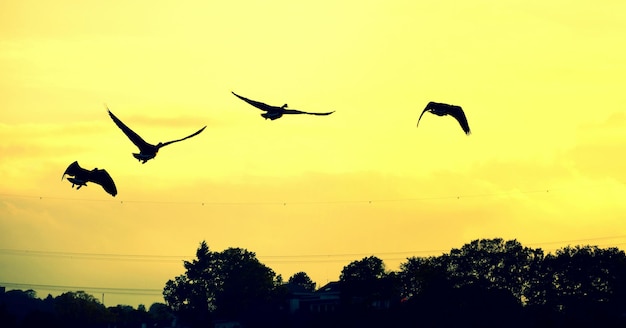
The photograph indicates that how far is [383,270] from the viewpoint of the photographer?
190625mm

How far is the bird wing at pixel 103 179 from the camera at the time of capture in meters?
88.1

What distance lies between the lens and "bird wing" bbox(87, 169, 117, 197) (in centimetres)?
8806

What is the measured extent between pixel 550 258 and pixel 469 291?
1502 inches

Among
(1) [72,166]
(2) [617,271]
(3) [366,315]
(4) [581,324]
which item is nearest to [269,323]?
(3) [366,315]

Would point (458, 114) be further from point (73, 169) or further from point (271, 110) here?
point (73, 169)

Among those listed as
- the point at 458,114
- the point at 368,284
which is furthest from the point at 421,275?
the point at 458,114

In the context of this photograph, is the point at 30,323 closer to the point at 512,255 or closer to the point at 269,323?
the point at 269,323

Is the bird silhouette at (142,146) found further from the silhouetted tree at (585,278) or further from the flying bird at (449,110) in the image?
the silhouetted tree at (585,278)

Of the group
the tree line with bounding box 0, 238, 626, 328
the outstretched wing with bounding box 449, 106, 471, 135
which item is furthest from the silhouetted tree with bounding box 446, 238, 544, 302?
the outstretched wing with bounding box 449, 106, 471, 135

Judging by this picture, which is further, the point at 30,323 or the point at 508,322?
the point at 30,323

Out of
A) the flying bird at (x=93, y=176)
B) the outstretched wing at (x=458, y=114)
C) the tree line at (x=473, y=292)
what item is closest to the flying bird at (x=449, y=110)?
the outstretched wing at (x=458, y=114)

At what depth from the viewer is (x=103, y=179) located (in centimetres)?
8875

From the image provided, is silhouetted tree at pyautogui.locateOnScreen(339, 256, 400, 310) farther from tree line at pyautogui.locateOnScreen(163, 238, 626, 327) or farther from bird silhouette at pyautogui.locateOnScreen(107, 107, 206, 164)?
bird silhouette at pyautogui.locateOnScreen(107, 107, 206, 164)

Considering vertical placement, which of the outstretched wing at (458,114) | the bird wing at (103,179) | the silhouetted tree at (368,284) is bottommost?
the bird wing at (103,179)
